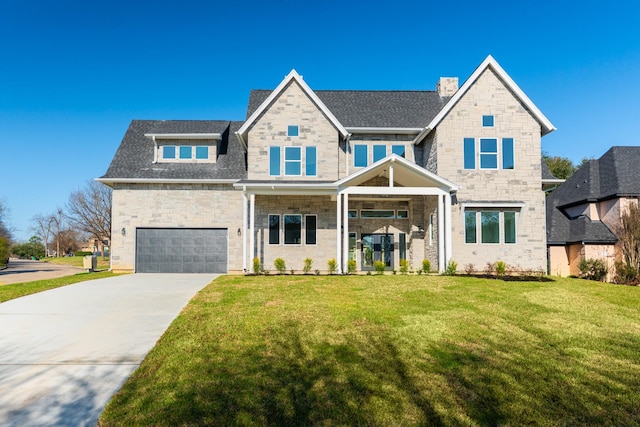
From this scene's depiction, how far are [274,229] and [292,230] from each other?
2.94 feet

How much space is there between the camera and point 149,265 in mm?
18562

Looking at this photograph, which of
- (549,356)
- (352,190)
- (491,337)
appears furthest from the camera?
(352,190)

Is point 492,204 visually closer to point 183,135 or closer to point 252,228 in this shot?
point 252,228

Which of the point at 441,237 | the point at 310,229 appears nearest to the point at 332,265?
the point at 310,229

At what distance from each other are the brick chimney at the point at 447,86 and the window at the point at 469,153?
5.15 metres

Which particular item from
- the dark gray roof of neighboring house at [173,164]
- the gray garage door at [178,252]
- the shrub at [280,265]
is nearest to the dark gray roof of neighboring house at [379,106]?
the dark gray roof of neighboring house at [173,164]

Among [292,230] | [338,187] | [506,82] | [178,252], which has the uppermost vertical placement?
[506,82]

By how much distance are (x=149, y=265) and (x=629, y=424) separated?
18.9 m

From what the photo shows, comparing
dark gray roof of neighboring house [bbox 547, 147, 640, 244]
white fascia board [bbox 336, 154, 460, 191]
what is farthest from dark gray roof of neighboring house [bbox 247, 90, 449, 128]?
dark gray roof of neighboring house [bbox 547, 147, 640, 244]

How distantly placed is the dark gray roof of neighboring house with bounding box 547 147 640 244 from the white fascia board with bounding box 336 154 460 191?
8.69 metres

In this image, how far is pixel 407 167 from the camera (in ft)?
52.0

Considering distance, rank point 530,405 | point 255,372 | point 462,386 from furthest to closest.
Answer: point 255,372
point 462,386
point 530,405

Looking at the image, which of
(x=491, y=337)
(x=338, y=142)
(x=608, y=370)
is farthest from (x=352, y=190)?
(x=608, y=370)

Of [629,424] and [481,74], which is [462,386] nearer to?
[629,424]
